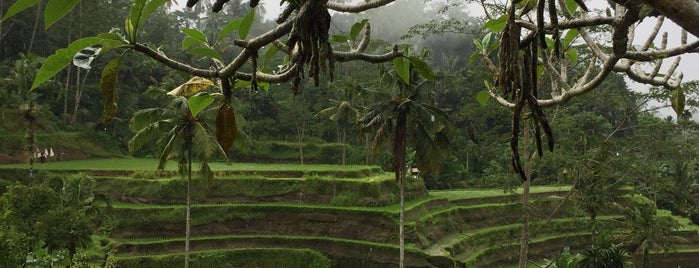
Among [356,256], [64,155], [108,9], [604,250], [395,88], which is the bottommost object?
[356,256]

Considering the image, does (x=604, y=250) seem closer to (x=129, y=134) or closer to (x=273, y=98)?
(x=273, y=98)

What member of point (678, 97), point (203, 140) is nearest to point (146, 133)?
point (203, 140)

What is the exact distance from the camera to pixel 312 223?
15852 mm

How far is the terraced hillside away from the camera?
47.1 feet

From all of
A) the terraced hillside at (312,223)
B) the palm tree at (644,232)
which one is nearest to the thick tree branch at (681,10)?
the terraced hillside at (312,223)

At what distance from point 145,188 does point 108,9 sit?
1198 cm

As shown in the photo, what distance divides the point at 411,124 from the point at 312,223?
15.9 feet

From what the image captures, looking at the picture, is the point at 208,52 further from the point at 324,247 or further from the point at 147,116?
the point at 324,247

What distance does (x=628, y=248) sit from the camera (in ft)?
44.4

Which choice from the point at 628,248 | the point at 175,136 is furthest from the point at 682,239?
the point at 175,136

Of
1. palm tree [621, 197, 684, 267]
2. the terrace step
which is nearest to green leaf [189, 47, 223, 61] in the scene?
the terrace step

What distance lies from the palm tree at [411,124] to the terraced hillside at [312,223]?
7.66 ft

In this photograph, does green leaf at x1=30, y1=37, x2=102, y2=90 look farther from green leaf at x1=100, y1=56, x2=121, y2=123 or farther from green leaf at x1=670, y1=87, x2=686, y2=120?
green leaf at x1=670, y1=87, x2=686, y2=120

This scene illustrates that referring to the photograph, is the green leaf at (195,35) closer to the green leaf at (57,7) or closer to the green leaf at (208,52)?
the green leaf at (208,52)
